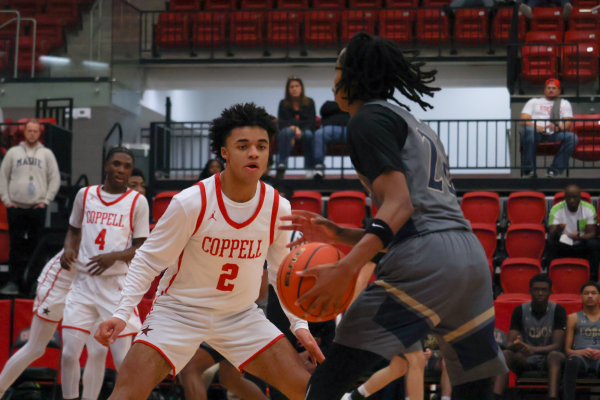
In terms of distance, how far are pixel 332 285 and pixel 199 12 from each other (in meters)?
13.4

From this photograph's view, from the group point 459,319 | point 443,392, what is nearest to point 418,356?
point 443,392

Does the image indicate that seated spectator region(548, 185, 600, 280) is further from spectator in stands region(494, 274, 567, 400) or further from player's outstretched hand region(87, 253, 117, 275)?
player's outstretched hand region(87, 253, 117, 275)

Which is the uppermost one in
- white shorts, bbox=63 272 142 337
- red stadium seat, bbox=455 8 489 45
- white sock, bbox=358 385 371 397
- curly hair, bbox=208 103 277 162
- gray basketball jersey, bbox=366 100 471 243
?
red stadium seat, bbox=455 8 489 45

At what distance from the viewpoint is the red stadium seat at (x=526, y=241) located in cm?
912

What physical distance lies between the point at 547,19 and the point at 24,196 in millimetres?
10207

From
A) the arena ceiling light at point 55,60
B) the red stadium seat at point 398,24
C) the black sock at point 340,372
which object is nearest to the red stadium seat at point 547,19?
the red stadium seat at point 398,24

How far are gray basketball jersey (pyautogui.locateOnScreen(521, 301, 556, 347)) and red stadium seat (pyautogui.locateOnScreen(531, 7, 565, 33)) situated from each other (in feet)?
27.1

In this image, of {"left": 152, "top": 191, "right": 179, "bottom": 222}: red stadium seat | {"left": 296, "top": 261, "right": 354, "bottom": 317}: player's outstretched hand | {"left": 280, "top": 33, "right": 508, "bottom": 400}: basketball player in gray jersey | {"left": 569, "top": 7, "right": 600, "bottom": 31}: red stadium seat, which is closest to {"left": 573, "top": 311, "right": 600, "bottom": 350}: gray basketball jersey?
{"left": 280, "top": 33, "right": 508, "bottom": 400}: basketball player in gray jersey

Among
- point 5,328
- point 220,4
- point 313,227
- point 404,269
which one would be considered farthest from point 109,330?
point 220,4

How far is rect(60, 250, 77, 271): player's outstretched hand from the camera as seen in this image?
5.72m

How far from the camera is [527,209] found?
32.0ft

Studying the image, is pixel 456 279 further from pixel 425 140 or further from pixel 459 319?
pixel 425 140

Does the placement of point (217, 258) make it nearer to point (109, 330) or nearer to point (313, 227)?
point (109, 330)

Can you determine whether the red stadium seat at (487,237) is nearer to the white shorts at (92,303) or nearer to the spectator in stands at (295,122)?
the spectator in stands at (295,122)
